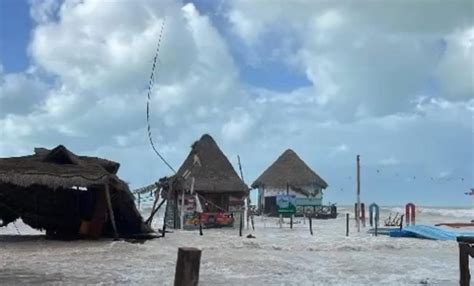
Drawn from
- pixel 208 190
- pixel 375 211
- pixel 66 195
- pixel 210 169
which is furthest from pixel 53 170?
pixel 375 211

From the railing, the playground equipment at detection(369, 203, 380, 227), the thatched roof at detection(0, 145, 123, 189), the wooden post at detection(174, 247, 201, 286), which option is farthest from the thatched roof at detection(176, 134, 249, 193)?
the wooden post at detection(174, 247, 201, 286)

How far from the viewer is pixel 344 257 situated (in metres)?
20.4

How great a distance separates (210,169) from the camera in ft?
129

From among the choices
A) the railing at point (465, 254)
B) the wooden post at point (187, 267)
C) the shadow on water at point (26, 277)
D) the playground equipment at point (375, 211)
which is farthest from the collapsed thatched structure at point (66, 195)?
the wooden post at point (187, 267)

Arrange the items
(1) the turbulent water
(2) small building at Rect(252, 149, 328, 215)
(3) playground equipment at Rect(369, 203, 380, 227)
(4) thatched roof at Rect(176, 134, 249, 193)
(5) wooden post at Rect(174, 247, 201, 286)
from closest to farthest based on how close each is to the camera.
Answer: (5) wooden post at Rect(174, 247, 201, 286), (1) the turbulent water, (3) playground equipment at Rect(369, 203, 380, 227), (4) thatched roof at Rect(176, 134, 249, 193), (2) small building at Rect(252, 149, 328, 215)

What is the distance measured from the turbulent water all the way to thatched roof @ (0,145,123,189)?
2.26m

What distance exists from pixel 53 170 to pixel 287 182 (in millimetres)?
33233

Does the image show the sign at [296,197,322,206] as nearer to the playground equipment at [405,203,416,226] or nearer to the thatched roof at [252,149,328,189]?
the thatched roof at [252,149,328,189]

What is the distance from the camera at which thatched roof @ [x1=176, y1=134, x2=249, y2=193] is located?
38281 millimetres

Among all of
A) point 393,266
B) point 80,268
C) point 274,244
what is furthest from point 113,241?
point 393,266

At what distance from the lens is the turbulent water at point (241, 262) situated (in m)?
14.7

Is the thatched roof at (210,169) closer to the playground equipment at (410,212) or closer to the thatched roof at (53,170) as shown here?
the playground equipment at (410,212)

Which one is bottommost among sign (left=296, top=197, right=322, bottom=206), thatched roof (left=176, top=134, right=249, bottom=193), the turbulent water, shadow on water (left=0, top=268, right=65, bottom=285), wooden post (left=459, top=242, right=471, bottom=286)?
shadow on water (left=0, top=268, right=65, bottom=285)

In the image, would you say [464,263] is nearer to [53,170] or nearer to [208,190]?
[53,170]
